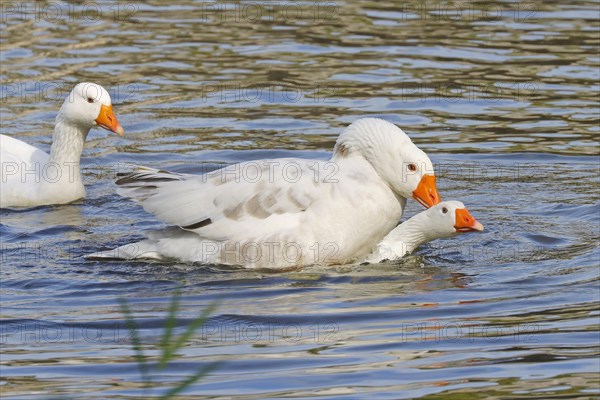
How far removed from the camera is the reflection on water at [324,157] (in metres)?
6.79

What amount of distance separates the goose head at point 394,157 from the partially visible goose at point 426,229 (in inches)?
9.5

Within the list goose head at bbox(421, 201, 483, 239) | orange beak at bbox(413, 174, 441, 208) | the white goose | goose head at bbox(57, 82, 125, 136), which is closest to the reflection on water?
the white goose

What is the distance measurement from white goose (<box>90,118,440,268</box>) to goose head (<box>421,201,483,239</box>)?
0.70 ft

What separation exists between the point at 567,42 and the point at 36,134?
714cm

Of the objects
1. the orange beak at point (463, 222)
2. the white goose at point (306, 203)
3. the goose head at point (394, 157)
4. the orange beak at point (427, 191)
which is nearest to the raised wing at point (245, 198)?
the white goose at point (306, 203)

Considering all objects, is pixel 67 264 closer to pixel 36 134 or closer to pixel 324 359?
pixel 324 359

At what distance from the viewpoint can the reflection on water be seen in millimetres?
6785

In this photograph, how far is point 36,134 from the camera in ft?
44.4

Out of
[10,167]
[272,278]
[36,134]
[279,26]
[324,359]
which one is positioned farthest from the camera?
[279,26]

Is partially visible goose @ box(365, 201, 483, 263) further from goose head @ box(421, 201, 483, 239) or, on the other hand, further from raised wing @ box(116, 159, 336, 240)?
raised wing @ box(116, 159, 336, 240)

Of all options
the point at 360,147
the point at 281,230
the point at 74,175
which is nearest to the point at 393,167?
the point at 360,147

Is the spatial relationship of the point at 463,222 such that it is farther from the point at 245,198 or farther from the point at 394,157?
the point at 245,198

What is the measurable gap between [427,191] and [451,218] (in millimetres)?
409

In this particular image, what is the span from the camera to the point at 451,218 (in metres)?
9.34
